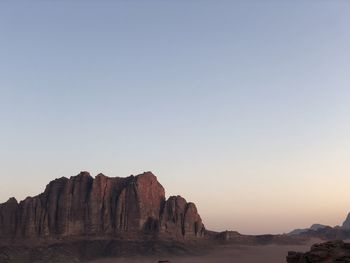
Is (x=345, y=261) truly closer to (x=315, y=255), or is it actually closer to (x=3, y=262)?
(x=315, y=255)

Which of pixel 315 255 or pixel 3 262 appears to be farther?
pixel 3 262

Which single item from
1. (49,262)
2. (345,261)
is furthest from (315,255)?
(49,262)

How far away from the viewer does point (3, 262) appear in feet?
640

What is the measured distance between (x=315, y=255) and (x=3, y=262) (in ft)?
587

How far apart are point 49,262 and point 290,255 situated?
6820 inches

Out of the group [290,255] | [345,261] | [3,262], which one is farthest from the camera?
[3,262]

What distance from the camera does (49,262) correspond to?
199m

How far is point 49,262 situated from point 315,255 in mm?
177156

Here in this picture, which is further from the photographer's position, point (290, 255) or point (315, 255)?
point (290, 255)

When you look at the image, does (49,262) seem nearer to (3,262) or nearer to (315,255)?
(3,262)

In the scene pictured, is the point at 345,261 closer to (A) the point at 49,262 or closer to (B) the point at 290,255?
(B) the point at 290,255

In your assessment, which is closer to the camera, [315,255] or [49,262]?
[315,255]

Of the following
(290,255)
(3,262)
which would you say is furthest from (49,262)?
(290,255)

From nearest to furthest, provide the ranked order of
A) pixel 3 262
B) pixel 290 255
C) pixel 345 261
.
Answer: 1. pixel 345 261
2. pixel 290 255
3. pixel 3 262
